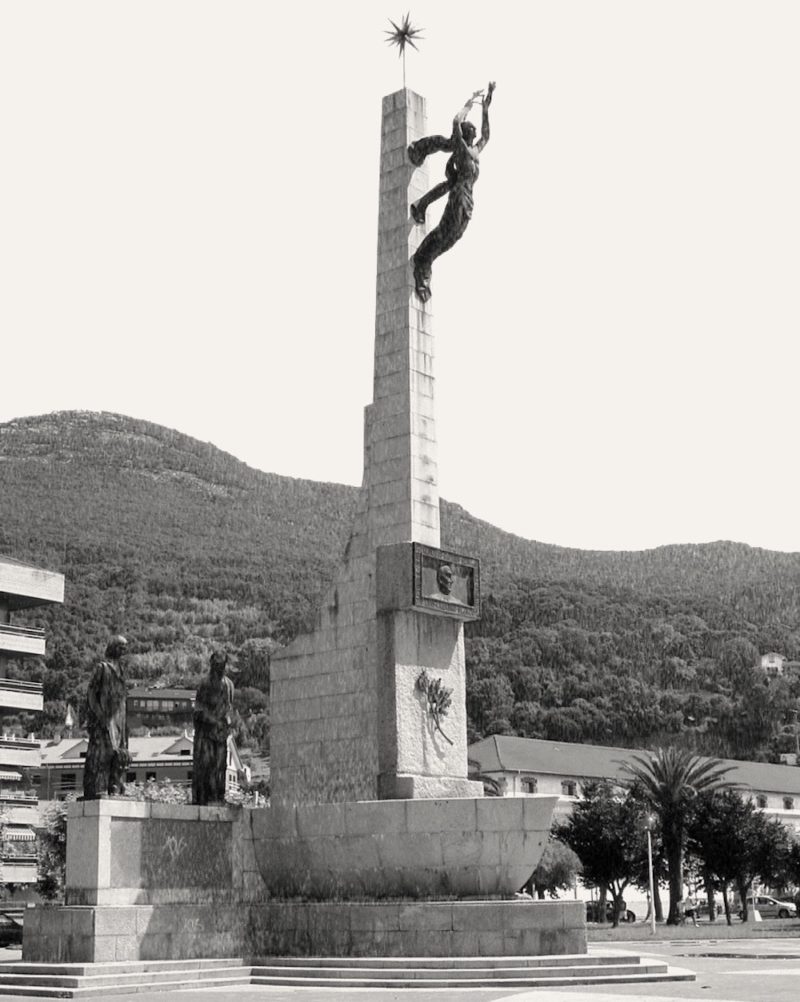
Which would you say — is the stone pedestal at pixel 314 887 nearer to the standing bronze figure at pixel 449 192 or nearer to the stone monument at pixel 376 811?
the stone monument at pixel 376 811

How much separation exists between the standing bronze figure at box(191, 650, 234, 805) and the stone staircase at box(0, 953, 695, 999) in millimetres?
3029

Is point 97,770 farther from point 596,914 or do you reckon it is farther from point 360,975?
point 596,914

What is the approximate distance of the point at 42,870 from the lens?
56.6 metres

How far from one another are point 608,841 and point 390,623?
42700mm

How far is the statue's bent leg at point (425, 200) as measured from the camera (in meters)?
22.6

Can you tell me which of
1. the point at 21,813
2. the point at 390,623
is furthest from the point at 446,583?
the point at 21,813

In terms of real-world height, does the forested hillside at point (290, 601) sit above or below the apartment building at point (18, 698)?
above

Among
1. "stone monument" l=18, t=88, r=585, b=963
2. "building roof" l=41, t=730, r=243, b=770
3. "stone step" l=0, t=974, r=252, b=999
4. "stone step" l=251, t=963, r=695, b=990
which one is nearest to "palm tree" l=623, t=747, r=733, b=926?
"stone monument" l=18, t=88, r=585, b=963

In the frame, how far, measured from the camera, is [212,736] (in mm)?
20938

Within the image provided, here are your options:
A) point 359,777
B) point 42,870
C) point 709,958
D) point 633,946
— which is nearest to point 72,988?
point 359,777

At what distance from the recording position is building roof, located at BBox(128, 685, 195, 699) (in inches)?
5482

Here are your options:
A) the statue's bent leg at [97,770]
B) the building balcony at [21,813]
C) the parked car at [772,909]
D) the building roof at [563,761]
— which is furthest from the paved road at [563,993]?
the building roof at [563,761]

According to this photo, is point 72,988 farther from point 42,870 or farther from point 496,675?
point 496,675

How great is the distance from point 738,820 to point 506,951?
44574mm
